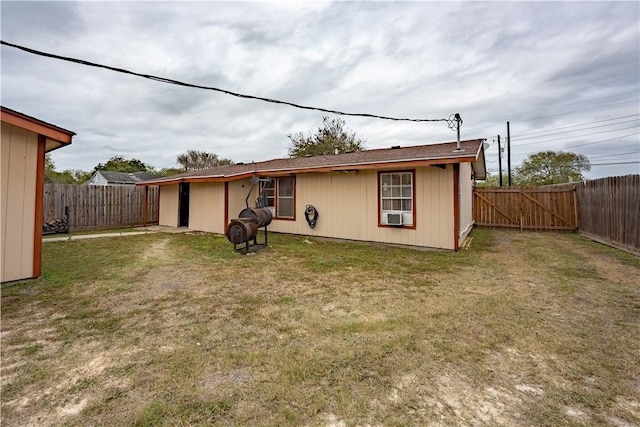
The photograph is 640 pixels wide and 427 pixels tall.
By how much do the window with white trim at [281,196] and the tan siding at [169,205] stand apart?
4528mm

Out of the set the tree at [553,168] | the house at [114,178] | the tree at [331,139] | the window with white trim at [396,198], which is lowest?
the window with white trim at [396,198]

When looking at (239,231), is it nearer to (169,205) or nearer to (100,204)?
(169,205)

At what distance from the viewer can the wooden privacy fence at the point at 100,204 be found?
1046cm

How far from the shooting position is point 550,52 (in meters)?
8.39

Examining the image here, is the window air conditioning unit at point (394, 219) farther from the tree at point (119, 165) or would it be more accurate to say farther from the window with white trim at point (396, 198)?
the tree at point (119, 165)

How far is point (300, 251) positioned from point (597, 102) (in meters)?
27.3

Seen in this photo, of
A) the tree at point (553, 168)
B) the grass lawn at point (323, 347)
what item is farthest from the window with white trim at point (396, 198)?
the tree at point (553, 168)

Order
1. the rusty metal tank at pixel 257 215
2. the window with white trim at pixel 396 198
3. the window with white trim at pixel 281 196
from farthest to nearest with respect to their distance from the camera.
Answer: the window with white trim at pixel 281 196, the window with white trim at pixel 396 198, the rusty metal tank at pixel 257 215

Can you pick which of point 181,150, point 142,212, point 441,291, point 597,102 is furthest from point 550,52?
point 181,150

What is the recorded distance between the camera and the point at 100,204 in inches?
458

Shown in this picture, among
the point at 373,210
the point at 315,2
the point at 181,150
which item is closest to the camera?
the point at 315,2

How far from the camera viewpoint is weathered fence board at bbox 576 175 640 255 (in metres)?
6.30

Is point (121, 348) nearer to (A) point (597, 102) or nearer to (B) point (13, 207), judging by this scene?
(B) point (13, 207)

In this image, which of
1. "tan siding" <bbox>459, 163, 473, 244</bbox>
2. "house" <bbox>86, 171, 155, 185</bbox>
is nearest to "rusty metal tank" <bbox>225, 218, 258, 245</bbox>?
"tan siding" <bbox>459, 163, 473, 244</bbox>
